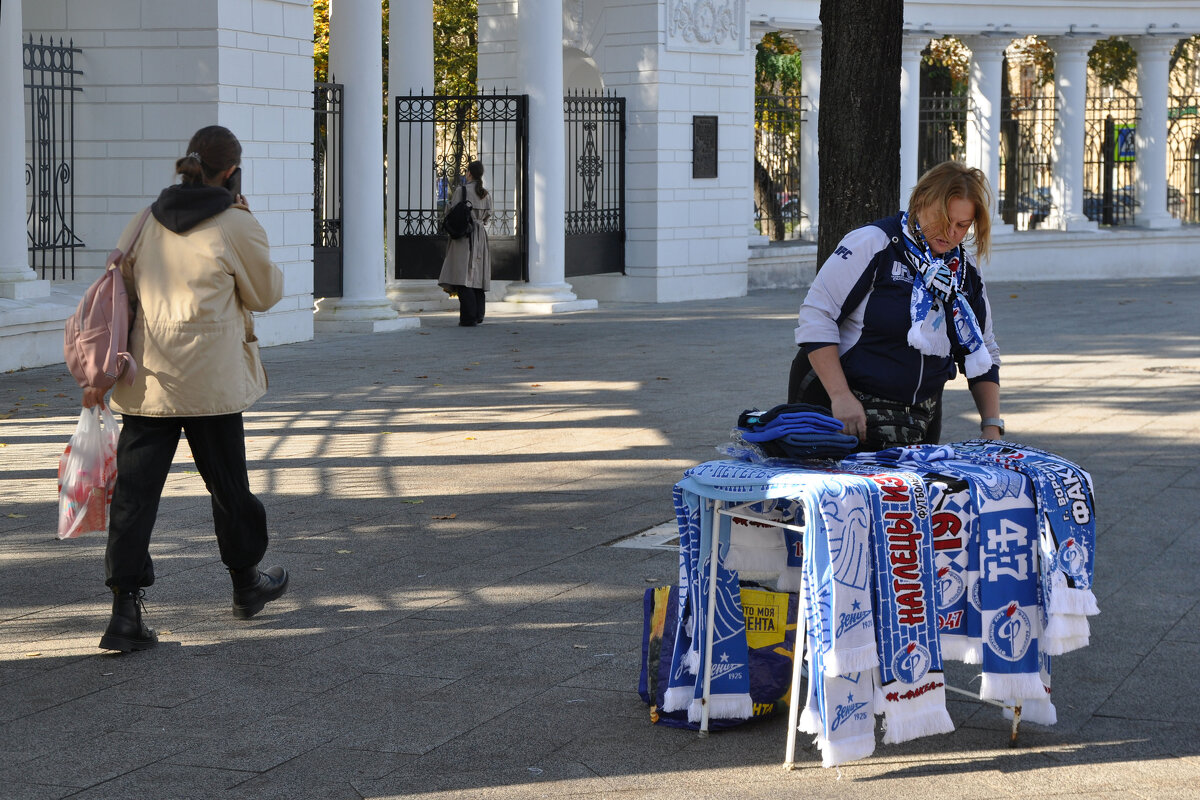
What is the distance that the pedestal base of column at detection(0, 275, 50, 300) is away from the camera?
1426 centimetres

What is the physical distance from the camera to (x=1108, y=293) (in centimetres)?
2509

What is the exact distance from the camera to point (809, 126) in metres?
27.3

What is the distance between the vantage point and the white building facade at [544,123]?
1543 centimetres

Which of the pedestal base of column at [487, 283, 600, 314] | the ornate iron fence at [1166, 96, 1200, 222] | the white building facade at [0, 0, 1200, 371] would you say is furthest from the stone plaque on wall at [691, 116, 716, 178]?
the ornate iron fence at [1166, 96, 1200, 222]

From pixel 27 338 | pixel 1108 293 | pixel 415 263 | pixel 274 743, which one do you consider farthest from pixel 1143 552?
pixel 1108 293

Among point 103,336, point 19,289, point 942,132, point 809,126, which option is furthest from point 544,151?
point 103,336

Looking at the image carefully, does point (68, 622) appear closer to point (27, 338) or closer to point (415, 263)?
point (27, 338)

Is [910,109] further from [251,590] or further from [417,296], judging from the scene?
[251,590]

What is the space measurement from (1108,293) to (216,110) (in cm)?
1495

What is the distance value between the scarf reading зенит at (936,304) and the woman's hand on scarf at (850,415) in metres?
0.28

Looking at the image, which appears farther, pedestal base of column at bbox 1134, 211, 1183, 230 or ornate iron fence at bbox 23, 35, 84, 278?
pedestal base of column at bbox 1134, 211, 1183, 230

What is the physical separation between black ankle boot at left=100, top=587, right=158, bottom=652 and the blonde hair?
293cm

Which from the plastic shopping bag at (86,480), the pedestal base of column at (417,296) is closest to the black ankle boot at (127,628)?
the plastic shopping bag at (86,480)

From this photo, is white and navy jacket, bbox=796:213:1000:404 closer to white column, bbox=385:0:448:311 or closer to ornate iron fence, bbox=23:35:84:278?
ornate iron fence, bbox=23:35:84:278
